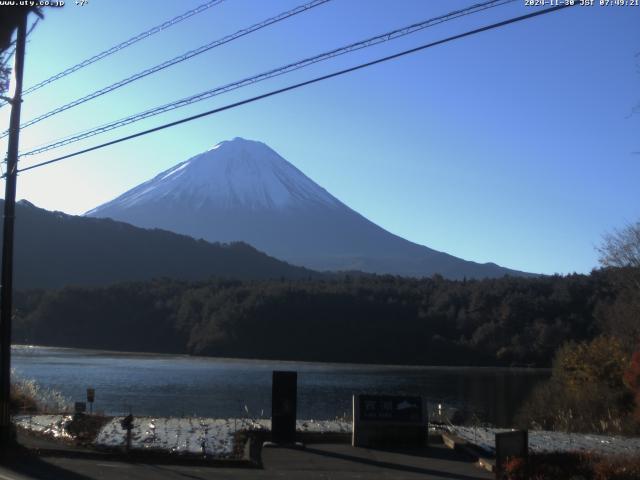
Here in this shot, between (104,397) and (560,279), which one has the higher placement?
(560,279)

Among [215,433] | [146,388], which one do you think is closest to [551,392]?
[146,388]

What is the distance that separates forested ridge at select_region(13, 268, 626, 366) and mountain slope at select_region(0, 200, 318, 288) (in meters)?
20.2

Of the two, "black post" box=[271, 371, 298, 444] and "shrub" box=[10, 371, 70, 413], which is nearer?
"black post" box=[271, 371, 298, 444]

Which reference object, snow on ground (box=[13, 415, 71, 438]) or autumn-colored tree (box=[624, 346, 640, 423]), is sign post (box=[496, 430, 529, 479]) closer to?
snow on ground (box=[13, 415, 71, 438])

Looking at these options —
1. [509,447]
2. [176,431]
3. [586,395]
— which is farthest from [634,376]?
[176,431]

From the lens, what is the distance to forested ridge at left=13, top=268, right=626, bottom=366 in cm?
6341

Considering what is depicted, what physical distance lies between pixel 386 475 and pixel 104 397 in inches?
776

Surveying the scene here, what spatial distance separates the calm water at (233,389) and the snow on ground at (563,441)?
857 cm

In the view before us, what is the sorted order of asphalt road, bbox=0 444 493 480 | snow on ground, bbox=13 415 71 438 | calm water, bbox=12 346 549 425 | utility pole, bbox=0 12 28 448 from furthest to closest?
calm water, bbox=12 346 549 425, snow on ground, bbox=13 415 71 438, utility pole, bbox=0 12 28 448, asphalt road, bbox=0 444 493 480

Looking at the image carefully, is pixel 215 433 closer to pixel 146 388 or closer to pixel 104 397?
pixel 104 397

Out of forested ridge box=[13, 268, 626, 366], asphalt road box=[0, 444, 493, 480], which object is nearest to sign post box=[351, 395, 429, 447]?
asphalt road box=[0, 444, 493, 480]

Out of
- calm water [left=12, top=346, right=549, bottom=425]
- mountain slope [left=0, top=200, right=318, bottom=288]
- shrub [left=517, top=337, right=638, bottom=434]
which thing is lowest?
calm water [left=12, top=346, right=549, bottom=425]

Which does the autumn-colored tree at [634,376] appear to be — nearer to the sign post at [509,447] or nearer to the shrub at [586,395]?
the shrub at [586,395]

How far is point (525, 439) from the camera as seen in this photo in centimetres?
1223
